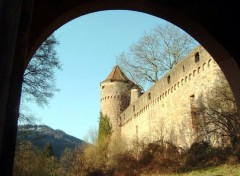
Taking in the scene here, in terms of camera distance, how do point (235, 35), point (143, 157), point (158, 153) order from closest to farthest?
point (235, 35) → point (158, 153) → point (143, 157)

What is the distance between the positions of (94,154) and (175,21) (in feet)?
72.2

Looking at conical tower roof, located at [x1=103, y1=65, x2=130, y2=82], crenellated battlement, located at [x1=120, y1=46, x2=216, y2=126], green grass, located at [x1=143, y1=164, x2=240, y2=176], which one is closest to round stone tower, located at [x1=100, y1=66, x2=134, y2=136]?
conical tower roof, located at [x1=103, y1=65, x2=130, y2=82]

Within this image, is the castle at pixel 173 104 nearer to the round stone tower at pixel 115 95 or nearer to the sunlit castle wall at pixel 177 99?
the sunlit castle wall at pixel 177 99

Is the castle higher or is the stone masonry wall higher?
the stone masonry wall

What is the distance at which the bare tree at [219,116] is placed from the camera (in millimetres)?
11469

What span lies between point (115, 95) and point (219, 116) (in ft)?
67.3

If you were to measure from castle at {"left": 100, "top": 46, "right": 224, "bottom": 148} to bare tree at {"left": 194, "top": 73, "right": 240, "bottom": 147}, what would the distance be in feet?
5.16

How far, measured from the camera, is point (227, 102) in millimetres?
11711

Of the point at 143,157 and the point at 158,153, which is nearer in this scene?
the point at 158,153

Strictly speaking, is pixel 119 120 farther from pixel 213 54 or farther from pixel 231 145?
pixel 213 54

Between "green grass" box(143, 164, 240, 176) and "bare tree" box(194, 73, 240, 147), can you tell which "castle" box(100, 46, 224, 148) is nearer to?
"bare tree" box(194, 73, 240, 147)

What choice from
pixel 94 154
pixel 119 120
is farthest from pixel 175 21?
pixel 119 120

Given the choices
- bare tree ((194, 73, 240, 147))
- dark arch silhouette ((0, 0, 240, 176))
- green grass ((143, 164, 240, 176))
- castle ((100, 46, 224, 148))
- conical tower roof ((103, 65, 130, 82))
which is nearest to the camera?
dark arch silhouette ((0, 0, 240, 176))

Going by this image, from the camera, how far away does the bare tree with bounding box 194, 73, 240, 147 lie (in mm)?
11469
